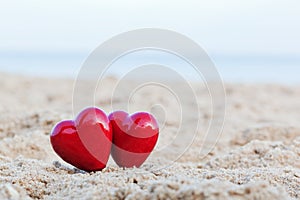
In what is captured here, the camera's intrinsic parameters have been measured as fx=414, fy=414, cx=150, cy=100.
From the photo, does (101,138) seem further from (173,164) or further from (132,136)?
(173,164)

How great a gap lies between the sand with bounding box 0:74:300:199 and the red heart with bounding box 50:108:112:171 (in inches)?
2.6

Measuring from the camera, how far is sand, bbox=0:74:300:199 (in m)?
1.35

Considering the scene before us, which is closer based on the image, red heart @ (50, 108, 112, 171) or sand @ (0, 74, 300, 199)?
sand @ (0, 74, 300, 199)

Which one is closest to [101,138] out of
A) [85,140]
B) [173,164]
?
[85,140]

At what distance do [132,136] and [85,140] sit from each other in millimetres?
215

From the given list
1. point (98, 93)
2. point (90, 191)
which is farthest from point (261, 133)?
point (98, 93)

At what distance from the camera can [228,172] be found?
1.85 metres

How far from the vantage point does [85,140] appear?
1.85m

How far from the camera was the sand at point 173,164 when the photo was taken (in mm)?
1350

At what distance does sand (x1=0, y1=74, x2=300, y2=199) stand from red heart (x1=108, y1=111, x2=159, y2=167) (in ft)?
0.25

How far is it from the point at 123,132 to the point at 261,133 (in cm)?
167

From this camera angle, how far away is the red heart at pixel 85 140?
1845 mm

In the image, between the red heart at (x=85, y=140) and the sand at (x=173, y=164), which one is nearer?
the sand at (x=173, y=164)

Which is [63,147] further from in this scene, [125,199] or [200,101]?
[200,101]
